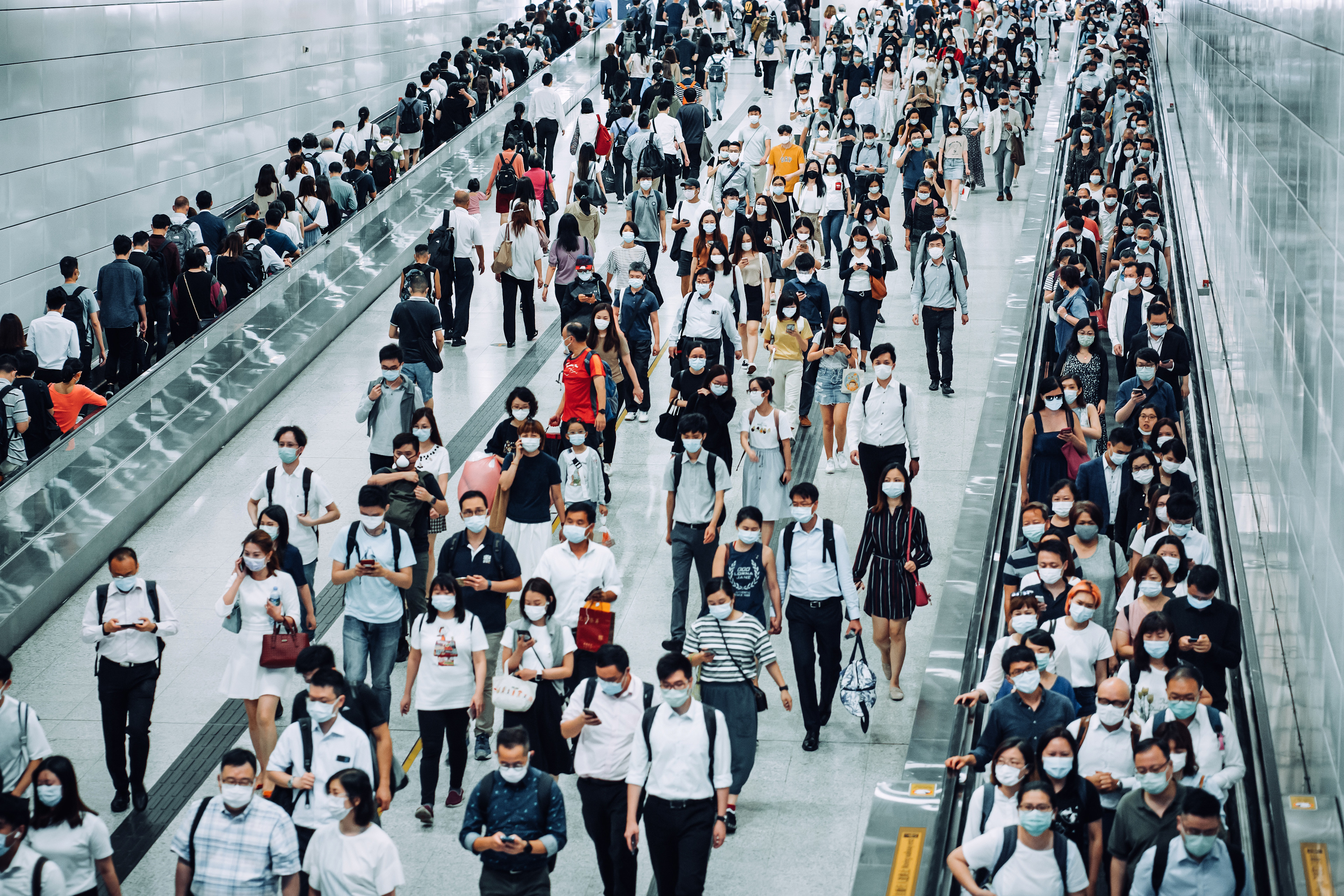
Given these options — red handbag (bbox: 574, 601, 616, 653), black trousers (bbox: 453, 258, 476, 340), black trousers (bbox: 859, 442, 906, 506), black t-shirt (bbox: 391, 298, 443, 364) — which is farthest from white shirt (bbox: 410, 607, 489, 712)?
black trousers (bbox: 453, 258, 476, 340)

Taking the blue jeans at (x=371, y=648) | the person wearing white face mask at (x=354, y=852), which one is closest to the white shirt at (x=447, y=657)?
the blue jeans at (x=371, y=648)

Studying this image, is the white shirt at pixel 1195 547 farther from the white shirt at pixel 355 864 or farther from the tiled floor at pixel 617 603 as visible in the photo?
the white shirt at pixel 355 864

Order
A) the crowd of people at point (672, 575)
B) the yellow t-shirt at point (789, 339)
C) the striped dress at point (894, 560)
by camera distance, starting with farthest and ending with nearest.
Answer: the yellow t-shirt at point (789, 339)
the striped dress at point (894, 560)
the crowd of people at point (672, 575)

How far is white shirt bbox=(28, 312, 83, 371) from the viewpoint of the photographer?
13.3 metres

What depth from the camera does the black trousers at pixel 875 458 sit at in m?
11.4

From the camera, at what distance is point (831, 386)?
12.8m

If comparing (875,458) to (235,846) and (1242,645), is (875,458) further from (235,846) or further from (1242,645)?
(235,846)

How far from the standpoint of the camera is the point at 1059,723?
7.42 m

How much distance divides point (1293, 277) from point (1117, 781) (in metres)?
4.33

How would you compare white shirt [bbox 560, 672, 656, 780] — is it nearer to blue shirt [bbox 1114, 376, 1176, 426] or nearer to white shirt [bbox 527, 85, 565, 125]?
blue shirt [bbox 1114, 376, 1176, 426]

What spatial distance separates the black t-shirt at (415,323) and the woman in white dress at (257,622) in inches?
171

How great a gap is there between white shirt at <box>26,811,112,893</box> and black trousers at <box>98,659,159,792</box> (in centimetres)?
172

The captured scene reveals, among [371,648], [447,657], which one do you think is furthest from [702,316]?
[447,657]

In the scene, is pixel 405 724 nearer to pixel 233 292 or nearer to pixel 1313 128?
pixel 1313 128
